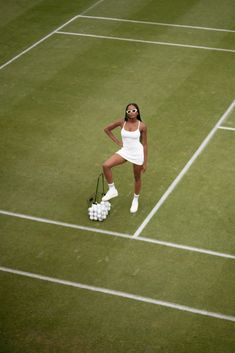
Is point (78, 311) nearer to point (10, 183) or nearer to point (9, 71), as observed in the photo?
point (10, 183)

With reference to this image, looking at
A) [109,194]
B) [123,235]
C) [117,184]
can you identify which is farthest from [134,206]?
[117,184]

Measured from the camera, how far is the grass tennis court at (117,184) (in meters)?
10.7

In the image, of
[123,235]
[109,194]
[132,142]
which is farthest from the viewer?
[109,194]

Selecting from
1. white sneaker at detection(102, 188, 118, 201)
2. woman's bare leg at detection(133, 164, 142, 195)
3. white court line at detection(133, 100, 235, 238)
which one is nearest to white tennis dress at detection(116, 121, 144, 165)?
woman's bare leg at detection(133, 164, 142, 195)

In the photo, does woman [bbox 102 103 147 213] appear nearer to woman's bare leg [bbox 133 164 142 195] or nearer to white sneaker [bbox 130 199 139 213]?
woman's bare leg [bbox 133 164 142 195]

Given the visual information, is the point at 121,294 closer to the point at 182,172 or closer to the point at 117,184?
the point at 117,184

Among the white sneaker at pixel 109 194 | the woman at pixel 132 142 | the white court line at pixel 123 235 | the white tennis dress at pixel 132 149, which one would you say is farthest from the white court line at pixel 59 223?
the white tennis dress at pixel 132 149

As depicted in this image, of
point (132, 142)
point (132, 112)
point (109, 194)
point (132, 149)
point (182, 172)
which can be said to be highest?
point (132, 112)

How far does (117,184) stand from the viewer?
1448 centimetres

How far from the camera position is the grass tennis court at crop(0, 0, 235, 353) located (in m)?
10.7

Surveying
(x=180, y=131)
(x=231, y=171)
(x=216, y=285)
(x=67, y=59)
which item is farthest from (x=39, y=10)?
(x=216, y=285)

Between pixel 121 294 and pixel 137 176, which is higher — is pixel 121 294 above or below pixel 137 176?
below

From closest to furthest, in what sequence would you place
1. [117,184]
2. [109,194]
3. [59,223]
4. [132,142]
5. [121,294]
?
1. [121,294]
2. [132,142]
3. [59,223]
4. [109,194]
5. [117,184]

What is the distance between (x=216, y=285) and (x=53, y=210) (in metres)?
3.86
